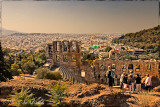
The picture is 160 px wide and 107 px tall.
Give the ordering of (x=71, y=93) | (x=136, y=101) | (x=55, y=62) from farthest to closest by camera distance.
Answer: (x=55, y=62) → (x=71, y=93) → (x=136, y=101)

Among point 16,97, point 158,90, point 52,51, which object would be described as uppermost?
point 52,51

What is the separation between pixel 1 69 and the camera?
10.4 m

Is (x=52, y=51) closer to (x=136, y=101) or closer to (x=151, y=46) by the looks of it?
(x=136, y=101)

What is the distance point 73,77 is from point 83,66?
75.2 inches

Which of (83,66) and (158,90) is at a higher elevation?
(83,66)

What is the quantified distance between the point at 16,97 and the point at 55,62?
33.8 feet

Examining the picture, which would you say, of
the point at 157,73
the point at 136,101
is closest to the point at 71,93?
the point at 136,101

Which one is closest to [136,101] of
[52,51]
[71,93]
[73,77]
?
[71,93]

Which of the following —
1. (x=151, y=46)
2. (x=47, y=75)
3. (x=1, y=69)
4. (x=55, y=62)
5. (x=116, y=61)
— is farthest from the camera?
(x=151, y=46)

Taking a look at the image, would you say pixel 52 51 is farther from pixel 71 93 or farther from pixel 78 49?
pixel 71 93

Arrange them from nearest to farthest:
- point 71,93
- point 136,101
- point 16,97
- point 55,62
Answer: point 16,97 < point 136,101 < point 71,93 < point 55,62

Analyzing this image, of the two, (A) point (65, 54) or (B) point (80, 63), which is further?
(B) point (80, 63)

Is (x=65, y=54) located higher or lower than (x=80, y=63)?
higher

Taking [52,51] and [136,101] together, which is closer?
[136,101]
